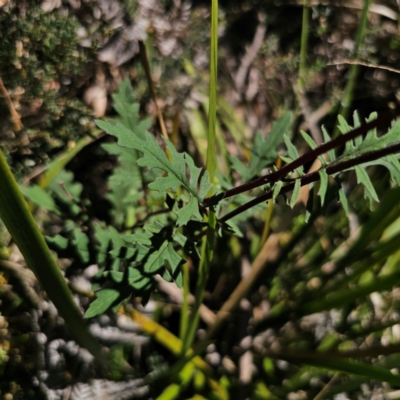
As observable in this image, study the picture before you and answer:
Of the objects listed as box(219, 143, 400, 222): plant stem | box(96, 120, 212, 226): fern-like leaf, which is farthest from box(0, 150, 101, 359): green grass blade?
box(219, 143, 400, 222): plant stem

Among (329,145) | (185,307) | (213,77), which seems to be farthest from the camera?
(185,307)

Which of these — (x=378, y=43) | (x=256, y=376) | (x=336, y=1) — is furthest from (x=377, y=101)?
(x=256, y=376)

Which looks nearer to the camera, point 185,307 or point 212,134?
point 212,134

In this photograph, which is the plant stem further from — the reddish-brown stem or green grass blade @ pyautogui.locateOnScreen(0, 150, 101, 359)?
green grass blade @ pyautogui.locateOnScreen(0, 150, 101, 359)

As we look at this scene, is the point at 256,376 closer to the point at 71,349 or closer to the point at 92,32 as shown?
the point at 71,349

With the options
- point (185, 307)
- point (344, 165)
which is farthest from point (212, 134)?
point (185, 307)

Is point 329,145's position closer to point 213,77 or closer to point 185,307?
point 213,77

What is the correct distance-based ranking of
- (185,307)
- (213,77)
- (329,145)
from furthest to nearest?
(185,307) → (213,77) → (329,145)

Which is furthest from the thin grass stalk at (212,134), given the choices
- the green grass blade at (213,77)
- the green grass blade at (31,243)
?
the green grass blade at (31,243)

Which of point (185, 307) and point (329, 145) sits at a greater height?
point (329, 145)

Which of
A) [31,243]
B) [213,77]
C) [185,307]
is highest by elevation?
[213,77]
